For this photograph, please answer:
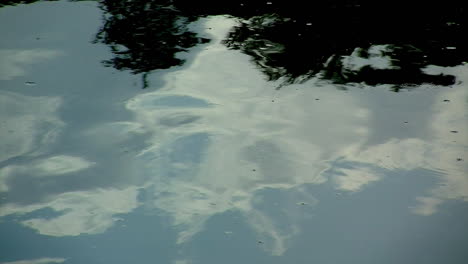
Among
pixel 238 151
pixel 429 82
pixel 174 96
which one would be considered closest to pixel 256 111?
pixel 238 151

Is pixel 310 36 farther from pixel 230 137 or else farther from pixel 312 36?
pixel 230 137

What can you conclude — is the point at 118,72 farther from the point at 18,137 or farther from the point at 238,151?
the point at 238,151

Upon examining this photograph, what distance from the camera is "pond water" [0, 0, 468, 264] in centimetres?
239

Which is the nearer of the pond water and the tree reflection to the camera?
the pond water

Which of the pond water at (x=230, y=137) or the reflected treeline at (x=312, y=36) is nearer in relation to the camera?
the pond water at (x=230, y=137)

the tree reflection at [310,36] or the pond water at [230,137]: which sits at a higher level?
the tree reflection at [310,36]

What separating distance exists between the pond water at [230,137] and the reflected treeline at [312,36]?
0.07 feet

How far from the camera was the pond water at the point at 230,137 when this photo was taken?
2.39 metres

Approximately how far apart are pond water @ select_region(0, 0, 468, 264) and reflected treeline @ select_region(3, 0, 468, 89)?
20 mm

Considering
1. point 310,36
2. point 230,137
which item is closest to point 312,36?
point 310,36

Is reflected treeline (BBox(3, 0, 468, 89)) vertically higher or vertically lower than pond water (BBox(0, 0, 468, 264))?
higher

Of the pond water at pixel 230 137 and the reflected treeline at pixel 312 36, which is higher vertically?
the reflected treeline at pixel 312 36

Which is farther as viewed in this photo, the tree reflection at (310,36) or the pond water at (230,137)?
the tree reflection at (310,36)

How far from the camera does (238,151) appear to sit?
9.36 feet
